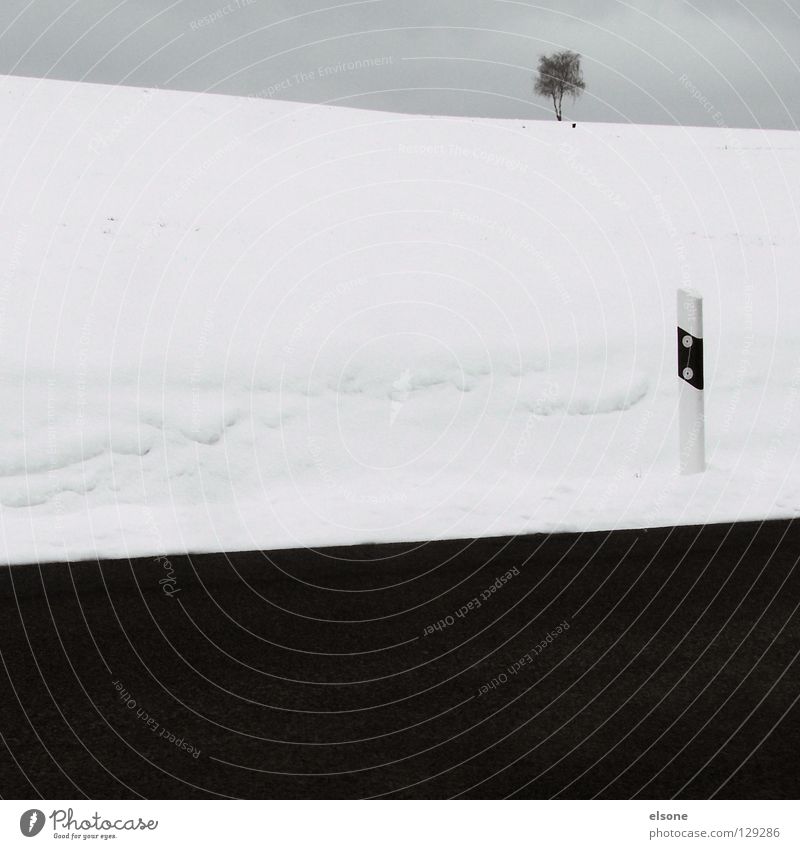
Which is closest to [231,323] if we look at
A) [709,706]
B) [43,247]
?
[43,247]

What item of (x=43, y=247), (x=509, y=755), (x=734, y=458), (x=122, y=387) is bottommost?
(x=509, y=755)

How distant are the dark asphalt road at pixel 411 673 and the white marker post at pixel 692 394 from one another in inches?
63.0

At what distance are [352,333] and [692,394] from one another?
13.1 feet

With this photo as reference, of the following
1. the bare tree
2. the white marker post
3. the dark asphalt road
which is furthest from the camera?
the bare tree

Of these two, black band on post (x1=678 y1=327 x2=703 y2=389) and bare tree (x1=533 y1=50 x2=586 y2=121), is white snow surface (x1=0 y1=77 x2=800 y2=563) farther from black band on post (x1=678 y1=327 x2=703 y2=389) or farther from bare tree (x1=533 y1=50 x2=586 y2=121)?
bare tree (x1=533 y1=50 x2=586 y2=121)

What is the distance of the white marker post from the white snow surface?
20 cm

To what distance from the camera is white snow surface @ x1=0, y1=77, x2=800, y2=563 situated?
7172 mm

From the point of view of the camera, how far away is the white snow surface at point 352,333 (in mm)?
7172

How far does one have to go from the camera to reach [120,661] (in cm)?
445

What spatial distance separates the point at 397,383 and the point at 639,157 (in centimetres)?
1256

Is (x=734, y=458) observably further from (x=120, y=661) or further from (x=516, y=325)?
(x=120, y=661)

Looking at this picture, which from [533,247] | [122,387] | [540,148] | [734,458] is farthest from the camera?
[540,148]

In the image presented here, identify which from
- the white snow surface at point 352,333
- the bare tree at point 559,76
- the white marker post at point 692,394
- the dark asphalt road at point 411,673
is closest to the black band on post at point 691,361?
the white marker post at point 692,394

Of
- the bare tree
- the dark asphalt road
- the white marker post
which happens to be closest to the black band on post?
the white marker post
